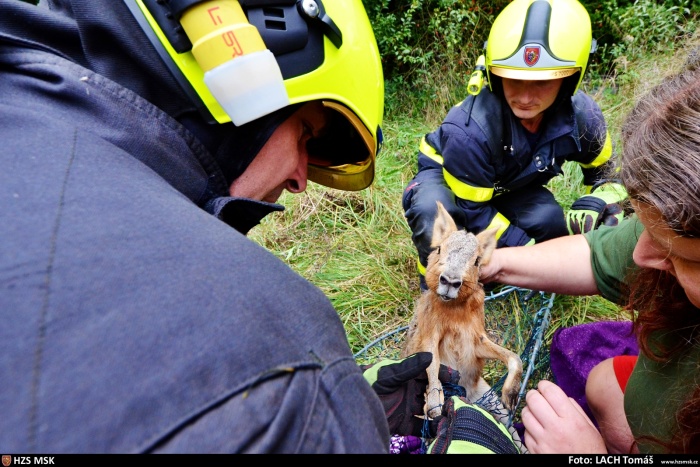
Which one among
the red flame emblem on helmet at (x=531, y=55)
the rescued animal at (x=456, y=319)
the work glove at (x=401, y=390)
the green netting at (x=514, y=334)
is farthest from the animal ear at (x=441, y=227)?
the red flame emblem on helmet at (x=531, y=55)

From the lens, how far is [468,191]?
4.17 meters

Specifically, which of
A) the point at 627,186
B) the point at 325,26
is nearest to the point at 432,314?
the point at 627,186

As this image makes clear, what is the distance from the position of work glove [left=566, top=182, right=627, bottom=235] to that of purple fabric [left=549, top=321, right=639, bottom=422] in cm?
134

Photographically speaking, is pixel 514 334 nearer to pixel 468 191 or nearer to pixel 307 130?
pixel 468 191

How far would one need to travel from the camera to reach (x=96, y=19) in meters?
1.21

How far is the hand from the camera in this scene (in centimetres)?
199

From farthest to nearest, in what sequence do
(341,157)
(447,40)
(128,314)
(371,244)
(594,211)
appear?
1. (447,40)
2. (371,244)
3. (594,211)
4. (341,157)
5. (128,314)

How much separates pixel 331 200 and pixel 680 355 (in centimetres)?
435

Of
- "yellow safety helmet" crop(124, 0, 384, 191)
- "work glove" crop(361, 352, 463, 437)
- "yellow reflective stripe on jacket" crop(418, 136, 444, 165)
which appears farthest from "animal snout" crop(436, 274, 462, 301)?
"yellow reflective stripe on jacket" crop(418, 136, 444, 165)

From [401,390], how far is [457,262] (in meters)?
0.79

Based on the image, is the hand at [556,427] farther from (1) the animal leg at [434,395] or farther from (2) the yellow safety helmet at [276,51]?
(2) the yellow safety helmet at [276,51]

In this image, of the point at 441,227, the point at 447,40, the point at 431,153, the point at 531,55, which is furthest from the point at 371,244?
the point at 447,40

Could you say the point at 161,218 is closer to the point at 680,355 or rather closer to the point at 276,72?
the point at 276,72

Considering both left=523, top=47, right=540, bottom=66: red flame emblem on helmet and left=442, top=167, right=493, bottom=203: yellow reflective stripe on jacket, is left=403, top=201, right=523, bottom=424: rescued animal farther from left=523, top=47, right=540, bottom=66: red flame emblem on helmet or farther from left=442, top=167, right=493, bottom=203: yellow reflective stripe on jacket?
left=523, top=47, right=540, bottom=66: red flame emblem on helmet
